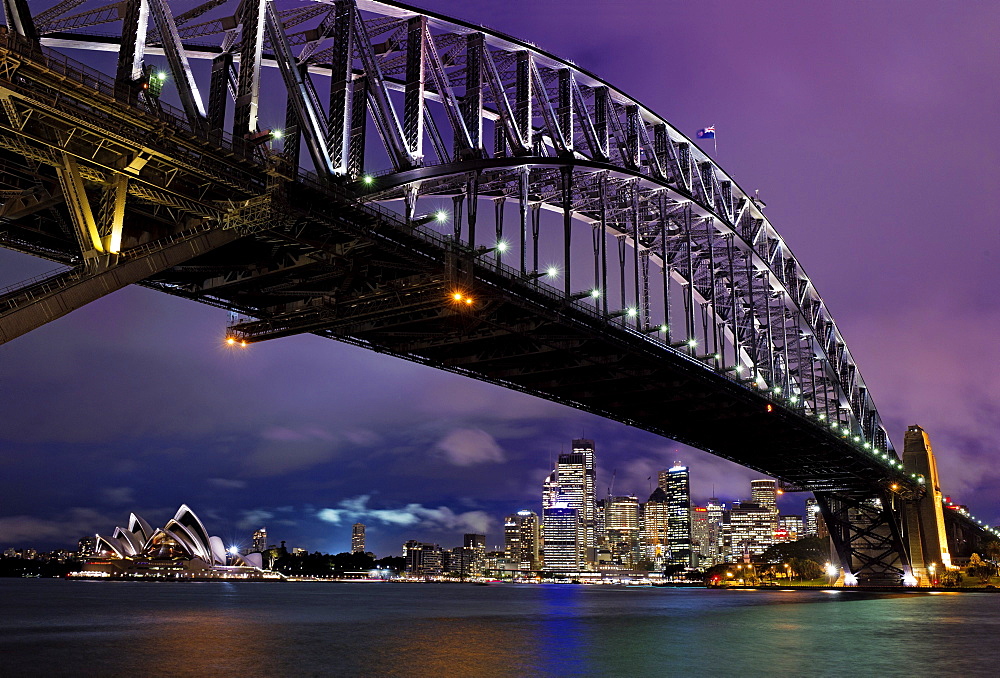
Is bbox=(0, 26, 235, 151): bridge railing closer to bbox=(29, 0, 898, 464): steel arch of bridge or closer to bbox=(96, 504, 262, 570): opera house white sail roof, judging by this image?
bbox=(29, 0, 898, 464): steel arch of bridge

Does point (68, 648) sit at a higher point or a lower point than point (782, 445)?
lower

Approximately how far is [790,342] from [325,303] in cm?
6126

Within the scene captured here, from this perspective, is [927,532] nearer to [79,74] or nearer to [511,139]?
[511,139]

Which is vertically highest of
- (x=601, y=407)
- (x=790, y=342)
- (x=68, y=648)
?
(x=790, y=342)

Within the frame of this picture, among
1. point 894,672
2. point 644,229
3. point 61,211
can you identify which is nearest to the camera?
point 894,672

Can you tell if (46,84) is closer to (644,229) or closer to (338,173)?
(338,173)

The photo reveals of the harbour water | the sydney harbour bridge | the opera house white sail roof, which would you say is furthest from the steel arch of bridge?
the opera house white sail roof

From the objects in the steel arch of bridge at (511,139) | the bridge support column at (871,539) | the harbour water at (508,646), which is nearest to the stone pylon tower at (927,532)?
the bridge support column at (871,539)

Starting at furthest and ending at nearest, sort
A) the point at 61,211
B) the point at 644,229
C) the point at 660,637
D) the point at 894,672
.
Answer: the point at 644,229 → the point at 660,637 → the point at 61,211 → the point at 894,672

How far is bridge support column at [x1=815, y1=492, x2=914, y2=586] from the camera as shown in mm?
94688

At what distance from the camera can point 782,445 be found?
78375 millimetres

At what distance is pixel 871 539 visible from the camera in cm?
10344

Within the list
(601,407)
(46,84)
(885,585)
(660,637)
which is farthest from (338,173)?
(885,585)

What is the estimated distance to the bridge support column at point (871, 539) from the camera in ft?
311
